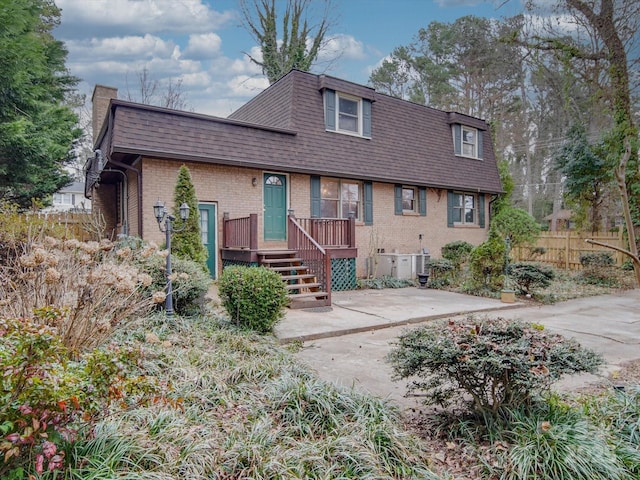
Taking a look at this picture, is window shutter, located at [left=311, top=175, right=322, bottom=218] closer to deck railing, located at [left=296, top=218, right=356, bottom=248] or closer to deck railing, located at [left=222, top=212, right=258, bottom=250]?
deck railing, located at [left=296, top=218, right=356, bottom=248]

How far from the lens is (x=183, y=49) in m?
20.2

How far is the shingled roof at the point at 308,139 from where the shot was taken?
908 cm

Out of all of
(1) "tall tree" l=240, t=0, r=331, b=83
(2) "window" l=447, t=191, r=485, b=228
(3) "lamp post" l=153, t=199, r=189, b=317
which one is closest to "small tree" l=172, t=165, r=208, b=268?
(3) "lamp post" l=153, t=199, r=189, b=317

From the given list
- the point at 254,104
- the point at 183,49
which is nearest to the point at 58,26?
the point at 183,49

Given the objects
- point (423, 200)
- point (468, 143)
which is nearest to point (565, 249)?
point (468, 143)

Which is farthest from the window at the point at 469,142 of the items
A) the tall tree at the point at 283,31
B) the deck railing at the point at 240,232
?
the deck railing at the point at 240,232

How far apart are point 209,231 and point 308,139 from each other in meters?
3.97

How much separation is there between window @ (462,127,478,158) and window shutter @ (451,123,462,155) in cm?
33

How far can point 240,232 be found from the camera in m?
9.60

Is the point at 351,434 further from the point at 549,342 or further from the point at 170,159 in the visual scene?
the point at 170,159

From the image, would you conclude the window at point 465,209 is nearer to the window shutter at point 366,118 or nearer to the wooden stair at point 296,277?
the window shutter at point 366,118

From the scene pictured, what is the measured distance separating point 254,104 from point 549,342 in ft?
44.3

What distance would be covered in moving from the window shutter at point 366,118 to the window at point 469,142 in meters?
5.13

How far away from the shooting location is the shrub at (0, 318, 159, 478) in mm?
1783
